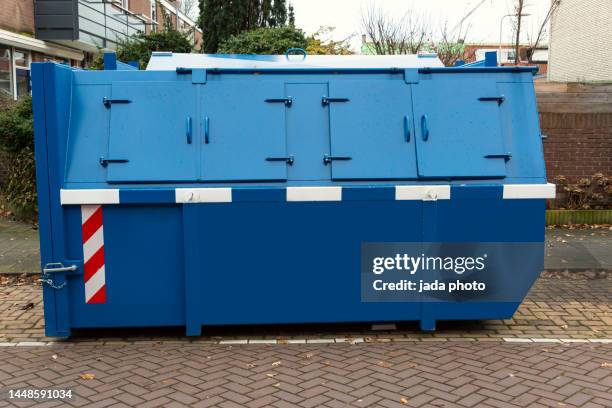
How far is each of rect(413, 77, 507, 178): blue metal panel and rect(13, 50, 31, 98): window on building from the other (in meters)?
14.7

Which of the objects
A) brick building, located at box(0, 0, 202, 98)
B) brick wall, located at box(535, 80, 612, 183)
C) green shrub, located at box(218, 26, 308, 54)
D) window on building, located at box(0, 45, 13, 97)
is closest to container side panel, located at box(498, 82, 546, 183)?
brick wall, located at box(535, 80, 612, 183)

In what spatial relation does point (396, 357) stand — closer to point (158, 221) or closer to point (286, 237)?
point (286, 237)

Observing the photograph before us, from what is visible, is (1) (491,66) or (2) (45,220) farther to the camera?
(1) (491,66)

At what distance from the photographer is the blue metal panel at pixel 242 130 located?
454cm

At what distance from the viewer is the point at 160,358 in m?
4.43

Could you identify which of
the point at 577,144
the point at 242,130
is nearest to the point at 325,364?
the point at 242,130

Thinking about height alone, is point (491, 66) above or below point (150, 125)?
above

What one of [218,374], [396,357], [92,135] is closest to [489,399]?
[396,357]

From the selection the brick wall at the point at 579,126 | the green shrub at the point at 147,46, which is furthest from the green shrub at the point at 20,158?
the brick wall at the point at 579,126

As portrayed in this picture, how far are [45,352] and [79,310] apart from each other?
37 cm

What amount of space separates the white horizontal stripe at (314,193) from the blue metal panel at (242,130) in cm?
14

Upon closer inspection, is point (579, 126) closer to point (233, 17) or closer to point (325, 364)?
point (325, 364)

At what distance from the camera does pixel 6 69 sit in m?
16.4

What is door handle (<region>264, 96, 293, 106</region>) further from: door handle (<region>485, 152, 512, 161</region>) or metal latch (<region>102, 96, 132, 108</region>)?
door handle (<region>485, 152, 512, 161</region>)
